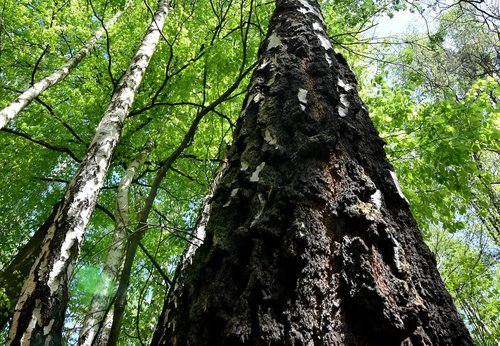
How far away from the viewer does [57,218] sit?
313 centimetres

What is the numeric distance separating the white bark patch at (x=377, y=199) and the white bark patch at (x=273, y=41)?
1.17 metres

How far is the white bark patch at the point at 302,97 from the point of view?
1.35 m

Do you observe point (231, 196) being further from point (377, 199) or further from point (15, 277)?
point (15, 277)

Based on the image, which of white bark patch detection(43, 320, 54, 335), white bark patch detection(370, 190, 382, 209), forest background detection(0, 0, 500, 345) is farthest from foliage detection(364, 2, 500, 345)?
white bark patch detection(43, 320, 54, 335)

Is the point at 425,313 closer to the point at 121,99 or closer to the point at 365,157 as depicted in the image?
the point at 365,157

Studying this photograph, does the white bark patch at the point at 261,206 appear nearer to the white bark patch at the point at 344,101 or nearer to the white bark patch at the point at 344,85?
the white bark patch at the point at 344,101

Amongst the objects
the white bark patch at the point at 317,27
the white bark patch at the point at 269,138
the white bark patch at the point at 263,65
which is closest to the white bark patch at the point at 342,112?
the white bark patch at the point at 269,138

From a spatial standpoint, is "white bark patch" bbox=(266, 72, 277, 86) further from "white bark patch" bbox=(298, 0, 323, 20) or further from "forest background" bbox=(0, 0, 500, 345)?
"forest background" bbox=(0, 0, 500, 345)

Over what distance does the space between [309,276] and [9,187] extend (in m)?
11.2

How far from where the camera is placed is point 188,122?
26.5 feet

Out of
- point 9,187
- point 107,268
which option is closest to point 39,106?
point 9,187

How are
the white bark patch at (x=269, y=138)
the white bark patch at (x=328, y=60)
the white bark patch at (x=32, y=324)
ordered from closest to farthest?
the white bark patch at (x=269, y=138) < the white bark patch at (x=328, y=60) < the white bark patch at (x=32, y=324)

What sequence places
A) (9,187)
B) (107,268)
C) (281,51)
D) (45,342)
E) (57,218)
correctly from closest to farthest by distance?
(281,51) → (45,342) → (57,218) → (107,268) → (9,187)

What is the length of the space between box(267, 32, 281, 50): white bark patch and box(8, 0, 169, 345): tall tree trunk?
2.43m
